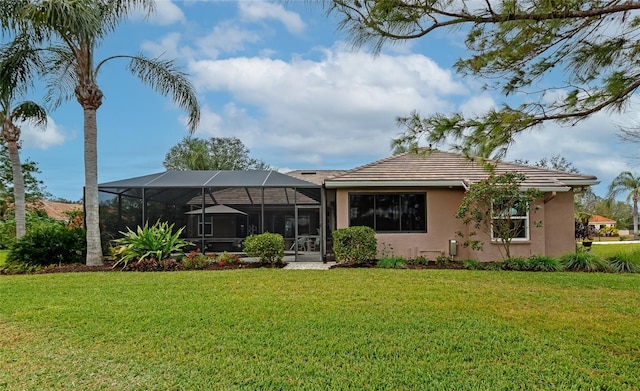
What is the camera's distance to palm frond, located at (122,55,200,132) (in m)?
13.0

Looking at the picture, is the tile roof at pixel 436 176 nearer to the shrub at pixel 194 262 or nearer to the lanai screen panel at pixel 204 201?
the lanai screen panel at pixel 204 201

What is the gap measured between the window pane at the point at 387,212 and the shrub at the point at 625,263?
21.0 ft

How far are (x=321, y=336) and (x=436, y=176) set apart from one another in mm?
9754

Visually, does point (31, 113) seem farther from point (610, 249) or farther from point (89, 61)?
point (610, 249)

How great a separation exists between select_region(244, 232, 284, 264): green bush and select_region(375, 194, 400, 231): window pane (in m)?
3.65

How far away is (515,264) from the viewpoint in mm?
11672

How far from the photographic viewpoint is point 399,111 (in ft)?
21.9

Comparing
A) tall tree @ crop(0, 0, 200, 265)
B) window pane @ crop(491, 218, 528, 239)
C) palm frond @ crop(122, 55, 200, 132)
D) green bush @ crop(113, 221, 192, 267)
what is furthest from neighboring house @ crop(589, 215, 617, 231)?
tall tree @ crop(0, 0, 200, 265)

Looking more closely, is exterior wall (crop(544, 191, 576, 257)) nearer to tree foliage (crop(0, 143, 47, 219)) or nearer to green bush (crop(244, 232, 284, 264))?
green bush (crop(244, 232, 284, 264))

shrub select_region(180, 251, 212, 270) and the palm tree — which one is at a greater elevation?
the palm tree

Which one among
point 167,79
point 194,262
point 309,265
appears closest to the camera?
point 194,262

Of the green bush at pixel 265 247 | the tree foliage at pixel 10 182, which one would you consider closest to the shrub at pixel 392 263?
the green bush at pixel 265 247

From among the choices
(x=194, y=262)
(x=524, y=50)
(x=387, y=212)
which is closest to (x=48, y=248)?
(x=194, y=262)

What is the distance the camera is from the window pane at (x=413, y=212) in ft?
46.0
